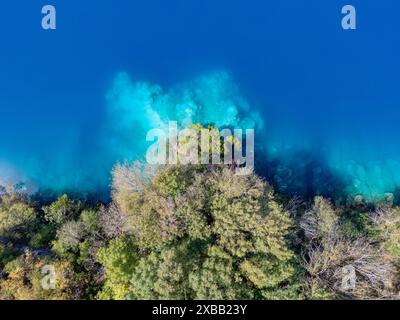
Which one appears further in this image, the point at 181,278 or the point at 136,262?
the point at 136,262

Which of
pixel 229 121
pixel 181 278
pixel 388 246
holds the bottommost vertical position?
pixel 181 278

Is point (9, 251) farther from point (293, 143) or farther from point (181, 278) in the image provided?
point (293, 143)

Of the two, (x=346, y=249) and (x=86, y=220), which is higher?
(x=86, y=220)

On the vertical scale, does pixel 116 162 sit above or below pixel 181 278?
above

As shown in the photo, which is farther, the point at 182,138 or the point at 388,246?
the point at 182,138
